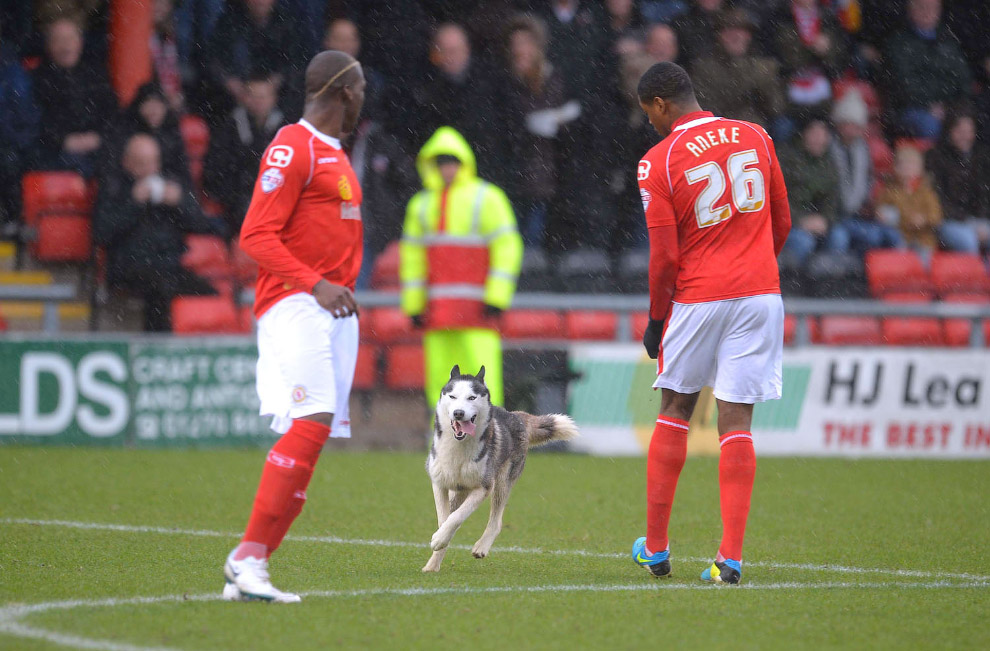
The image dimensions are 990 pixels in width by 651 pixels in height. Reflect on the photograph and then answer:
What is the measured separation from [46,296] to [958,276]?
391 inches

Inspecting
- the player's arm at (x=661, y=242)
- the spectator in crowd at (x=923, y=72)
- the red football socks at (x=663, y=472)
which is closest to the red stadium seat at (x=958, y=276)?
the spectator in crowd at (x=923, y=72)

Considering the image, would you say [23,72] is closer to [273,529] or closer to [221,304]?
[221,304]

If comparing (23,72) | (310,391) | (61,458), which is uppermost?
(23,72)

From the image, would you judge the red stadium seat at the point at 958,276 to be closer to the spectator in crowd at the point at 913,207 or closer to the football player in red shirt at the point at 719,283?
the spectator in crowd at the point at 913,207

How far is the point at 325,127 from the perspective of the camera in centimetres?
579

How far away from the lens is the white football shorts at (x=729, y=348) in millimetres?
6406

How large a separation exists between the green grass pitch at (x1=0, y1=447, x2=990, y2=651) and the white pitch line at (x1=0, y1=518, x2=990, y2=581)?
0.07 ft

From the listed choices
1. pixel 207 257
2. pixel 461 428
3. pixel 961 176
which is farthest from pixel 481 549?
pixel 961 176

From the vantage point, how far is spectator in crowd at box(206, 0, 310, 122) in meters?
14.6

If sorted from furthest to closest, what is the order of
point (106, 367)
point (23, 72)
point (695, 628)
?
point (23, 72)
point (106, 367)
point (695, 628)

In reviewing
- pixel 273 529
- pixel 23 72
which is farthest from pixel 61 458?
pixel 273 529

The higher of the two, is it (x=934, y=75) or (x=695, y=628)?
(x=934, y=75)

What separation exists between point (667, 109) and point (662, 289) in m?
0.87

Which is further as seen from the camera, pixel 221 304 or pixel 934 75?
pixel 934 75
